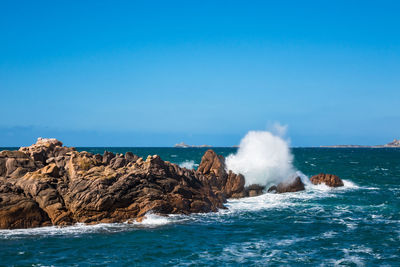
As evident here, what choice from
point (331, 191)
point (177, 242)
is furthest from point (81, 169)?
point (331, 191)

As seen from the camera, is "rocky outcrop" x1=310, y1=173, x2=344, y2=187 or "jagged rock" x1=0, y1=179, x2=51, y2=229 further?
"rocky outcrop" x1=310, y1=173, x2=344, y2=187

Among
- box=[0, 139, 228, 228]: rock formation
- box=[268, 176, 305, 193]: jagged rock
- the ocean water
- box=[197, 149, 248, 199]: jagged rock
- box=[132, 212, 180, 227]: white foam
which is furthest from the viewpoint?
box=[268, 176, 305, 193]: jagged rock

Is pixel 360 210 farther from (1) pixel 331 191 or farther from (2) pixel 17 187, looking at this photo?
(2) pixel 17 187

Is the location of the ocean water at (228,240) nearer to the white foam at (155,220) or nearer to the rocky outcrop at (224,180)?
the white foam at (155,220)

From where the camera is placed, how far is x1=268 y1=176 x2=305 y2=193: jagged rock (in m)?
40.8

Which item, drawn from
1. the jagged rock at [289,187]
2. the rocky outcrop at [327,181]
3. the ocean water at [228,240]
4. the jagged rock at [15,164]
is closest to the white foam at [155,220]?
the ocean water at [228,240]

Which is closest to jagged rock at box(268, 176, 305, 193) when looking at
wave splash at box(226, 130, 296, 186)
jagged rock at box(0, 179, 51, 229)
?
wave splash at box(226, 130, 296, 186)

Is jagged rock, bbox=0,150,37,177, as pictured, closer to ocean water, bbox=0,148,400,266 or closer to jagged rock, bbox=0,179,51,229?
jagged rock, bbox=0,179,51,229

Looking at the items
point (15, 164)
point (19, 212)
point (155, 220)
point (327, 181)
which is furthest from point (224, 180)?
point (19, 212)

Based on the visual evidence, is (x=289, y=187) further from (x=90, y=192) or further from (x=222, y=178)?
(x=90, y=192)

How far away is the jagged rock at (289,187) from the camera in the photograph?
4081cm

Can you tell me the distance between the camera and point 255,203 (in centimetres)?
3447

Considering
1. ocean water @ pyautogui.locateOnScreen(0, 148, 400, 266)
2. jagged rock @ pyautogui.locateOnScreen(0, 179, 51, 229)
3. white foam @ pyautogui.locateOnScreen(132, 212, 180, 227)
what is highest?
jagged rock @ pyautogui.locateOnScreen(0, 179, 51, 229)

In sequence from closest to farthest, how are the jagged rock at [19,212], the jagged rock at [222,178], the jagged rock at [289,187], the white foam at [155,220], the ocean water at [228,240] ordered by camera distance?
the ocean water at [228,240], the jagged rock at [19,212], the white foam at [155,220], the jagged rock at [222,178], the jagged rock at [289,187]
